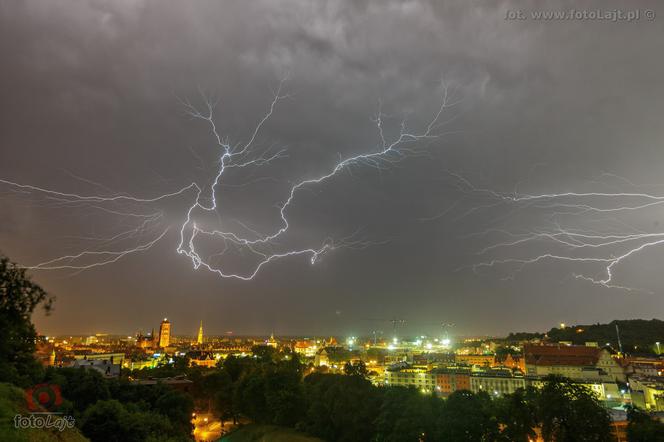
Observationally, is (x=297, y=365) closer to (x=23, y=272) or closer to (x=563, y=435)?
(x=563, y=435)

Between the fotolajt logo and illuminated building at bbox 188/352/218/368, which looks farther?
illuminated building at bbox 188/352/218/368

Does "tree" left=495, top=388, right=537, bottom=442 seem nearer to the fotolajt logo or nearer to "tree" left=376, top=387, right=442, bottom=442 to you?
"tree" left=376, top=387, right=442, bottom=442

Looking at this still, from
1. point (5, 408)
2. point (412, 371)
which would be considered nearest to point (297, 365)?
point (412, 371)

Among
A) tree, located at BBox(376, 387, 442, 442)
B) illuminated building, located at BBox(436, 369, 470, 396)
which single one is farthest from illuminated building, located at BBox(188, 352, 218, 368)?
tree, located at BBox(376, 387, 442, 442)

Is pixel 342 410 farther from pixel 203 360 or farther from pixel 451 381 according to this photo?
pixel 203 360

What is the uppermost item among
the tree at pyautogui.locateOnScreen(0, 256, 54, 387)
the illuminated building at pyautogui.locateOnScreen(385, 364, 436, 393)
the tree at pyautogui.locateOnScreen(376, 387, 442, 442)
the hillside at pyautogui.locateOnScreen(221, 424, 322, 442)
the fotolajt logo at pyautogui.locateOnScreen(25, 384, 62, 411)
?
the tree at pyautogui.locateOnScreen(0, 256, 54, 387)

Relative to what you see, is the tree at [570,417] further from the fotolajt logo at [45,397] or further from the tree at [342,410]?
the fotolajt logo at [45,397]

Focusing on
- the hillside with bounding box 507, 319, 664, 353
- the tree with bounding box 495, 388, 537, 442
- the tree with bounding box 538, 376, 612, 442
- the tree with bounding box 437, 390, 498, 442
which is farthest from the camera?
the hillside with bounding box 507, 319, 664, 353
